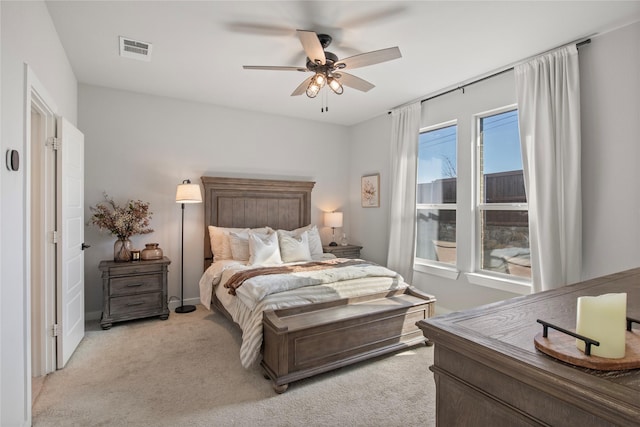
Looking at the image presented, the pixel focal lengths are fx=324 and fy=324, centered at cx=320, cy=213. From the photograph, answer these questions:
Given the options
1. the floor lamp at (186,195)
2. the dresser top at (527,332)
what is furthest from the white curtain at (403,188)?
the dresser top at (527,332)

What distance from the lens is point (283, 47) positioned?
9.60ft

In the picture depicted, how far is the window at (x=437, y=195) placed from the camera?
405 centimetres

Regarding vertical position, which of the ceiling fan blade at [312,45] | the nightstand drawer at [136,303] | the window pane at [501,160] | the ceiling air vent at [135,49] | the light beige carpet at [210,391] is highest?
the ceiling air vent at [135,49]

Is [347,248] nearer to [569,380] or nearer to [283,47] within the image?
[283,47]

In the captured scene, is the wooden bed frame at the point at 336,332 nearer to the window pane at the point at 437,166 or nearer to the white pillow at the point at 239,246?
the white pillow at the point at 239,246

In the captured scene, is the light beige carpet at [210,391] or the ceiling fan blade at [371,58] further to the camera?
the ceiling fan blade at [371,58]

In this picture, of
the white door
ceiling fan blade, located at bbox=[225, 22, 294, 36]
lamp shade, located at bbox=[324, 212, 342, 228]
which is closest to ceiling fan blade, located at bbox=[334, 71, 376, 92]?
ceiling fan blade, located at bbox=[225, 22, 294, 36]

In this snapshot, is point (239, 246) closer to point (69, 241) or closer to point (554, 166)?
point (69, 241)

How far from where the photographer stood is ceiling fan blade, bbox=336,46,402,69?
7.90 feet

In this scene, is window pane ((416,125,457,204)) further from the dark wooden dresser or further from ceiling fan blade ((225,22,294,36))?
the dark wooden dresser

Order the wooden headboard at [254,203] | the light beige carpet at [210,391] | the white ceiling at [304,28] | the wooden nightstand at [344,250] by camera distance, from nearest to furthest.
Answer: the light beige carpet at [210,391], the white ceiling at [304,28], the wooden headboard at [254,203], the wooden nightstand at [344,250]

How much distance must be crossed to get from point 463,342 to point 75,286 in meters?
3.35

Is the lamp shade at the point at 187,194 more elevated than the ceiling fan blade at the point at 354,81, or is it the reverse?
the ceiling fan blade at the point at 354,81

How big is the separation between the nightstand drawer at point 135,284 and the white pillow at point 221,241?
0.74m
